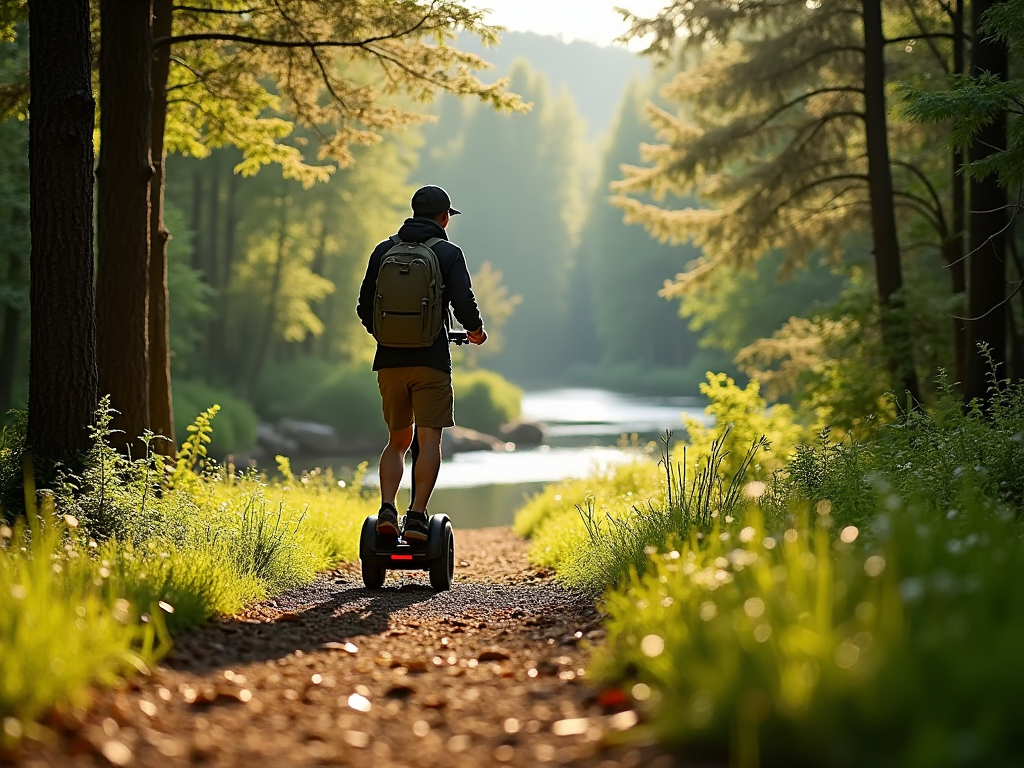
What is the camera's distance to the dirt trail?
9.05ft

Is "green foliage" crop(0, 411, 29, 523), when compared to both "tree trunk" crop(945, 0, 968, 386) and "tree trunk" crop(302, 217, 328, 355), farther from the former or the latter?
"tree trunk" crop(302, 217, 328, 355)

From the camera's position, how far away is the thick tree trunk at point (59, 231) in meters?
6.04

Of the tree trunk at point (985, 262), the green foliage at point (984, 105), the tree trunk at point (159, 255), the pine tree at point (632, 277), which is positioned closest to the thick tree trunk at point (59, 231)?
the tree trunk at point (159, 255)

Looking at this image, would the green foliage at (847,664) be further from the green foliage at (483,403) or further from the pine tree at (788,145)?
the green foliage at (483,403)

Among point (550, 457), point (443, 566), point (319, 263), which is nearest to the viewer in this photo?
point (443, 566)

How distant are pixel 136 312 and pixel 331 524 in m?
2.36

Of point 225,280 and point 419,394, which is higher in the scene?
point 225,280

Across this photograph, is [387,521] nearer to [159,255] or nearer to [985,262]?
[159,255]

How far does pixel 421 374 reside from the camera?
5.86 meters

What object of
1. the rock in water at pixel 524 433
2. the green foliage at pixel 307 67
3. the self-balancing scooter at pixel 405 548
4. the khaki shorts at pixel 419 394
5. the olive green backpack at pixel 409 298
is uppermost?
the green foliage at pixel 307 67

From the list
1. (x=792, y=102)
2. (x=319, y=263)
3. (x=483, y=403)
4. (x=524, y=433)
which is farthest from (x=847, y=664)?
(x=319, y=263)

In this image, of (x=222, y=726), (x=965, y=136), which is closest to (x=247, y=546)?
(x=222, y=726)

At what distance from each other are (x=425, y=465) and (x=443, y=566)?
0.67m

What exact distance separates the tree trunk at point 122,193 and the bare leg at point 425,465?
2521 millimetres
